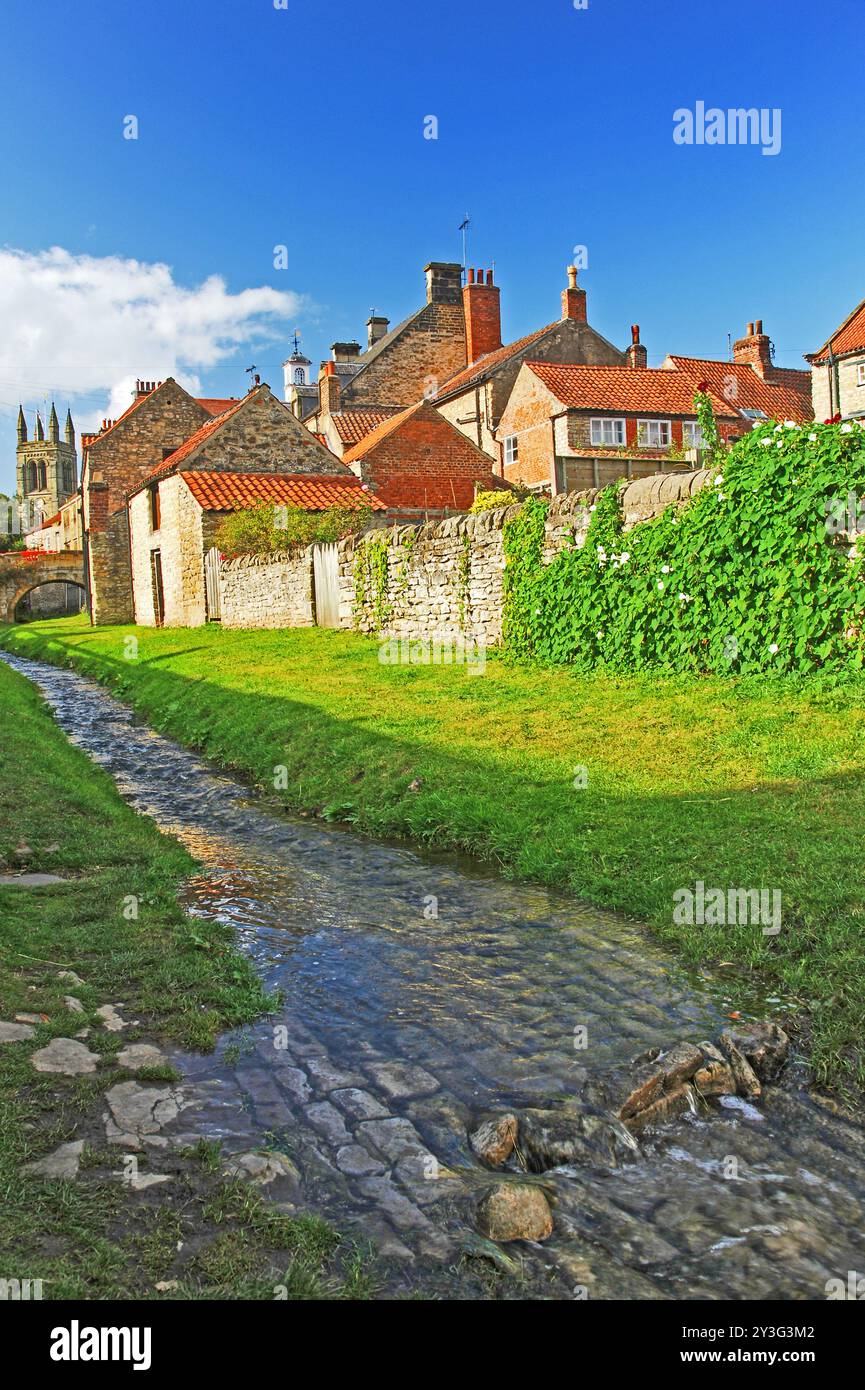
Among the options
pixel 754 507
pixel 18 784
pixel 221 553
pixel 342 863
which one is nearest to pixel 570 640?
pixel 754 507

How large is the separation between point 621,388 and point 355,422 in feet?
42.5

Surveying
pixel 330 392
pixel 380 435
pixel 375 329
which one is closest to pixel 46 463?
pixel 375 329

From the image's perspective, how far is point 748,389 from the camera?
4209 cm

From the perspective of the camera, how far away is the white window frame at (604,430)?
1437 inches

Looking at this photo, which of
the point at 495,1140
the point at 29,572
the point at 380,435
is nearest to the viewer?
the point at 495,1140

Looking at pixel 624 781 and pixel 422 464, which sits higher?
pixel 422 464

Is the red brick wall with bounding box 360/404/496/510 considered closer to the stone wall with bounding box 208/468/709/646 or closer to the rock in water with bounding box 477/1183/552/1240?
the stone wall with bounding box 208/468/709/646

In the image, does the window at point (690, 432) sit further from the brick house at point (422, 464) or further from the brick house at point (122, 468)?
the brick house at point (122, 468)

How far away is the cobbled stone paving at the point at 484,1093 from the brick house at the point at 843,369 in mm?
30551

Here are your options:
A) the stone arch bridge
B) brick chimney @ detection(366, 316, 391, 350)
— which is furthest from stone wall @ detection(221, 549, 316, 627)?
brick chimney @ detection(366, 316, 391, 350)

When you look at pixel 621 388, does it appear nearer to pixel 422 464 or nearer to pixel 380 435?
pixel 422 464

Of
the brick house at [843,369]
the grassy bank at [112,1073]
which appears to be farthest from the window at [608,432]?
the grassy bank at [112,1073]

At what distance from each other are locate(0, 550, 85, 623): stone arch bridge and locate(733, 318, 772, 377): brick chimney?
3603cm
